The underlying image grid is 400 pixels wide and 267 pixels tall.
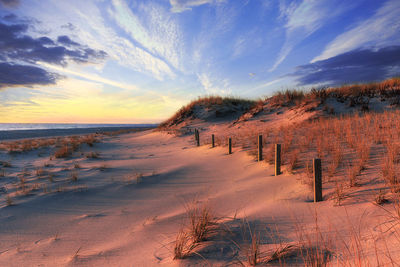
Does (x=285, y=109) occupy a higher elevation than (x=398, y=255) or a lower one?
higher

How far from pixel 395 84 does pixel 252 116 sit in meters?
10.8

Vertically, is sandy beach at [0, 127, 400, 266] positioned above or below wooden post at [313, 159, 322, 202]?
below

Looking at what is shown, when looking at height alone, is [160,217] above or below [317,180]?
below

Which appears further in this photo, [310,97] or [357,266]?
[310,97]

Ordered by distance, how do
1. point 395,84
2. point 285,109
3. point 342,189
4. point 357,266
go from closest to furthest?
point 357,266 < point 342,189 < point 395,84 < point 285,109

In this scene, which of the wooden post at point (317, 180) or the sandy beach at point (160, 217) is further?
the wooden post at point (317, 180)

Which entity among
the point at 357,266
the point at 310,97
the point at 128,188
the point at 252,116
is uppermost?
the point at 310,97

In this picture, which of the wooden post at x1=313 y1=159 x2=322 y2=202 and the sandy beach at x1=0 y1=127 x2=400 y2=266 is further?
the wooden post at x1=313 y1=159 x2=322 y2=202

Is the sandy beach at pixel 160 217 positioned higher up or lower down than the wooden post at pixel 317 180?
lower down

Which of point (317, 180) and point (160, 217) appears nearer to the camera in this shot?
point (317, 180)

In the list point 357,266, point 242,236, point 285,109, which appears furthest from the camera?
point 285,109

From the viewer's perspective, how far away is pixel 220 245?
8.66 ft

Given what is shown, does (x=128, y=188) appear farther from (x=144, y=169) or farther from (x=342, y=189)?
(x=342, y=189)

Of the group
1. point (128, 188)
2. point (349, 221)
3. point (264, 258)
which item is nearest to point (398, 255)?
point (349, 221)
